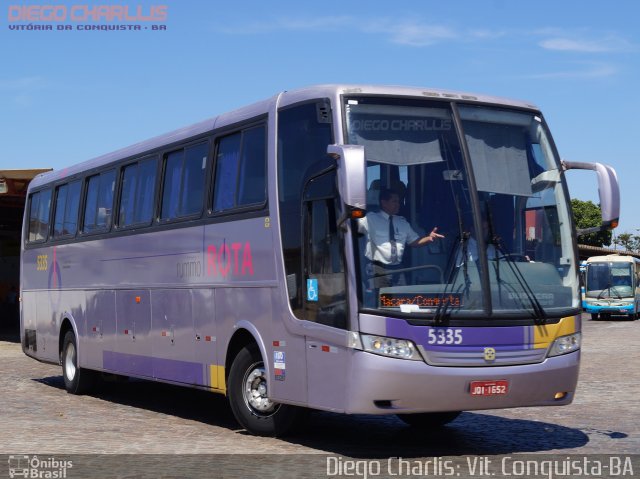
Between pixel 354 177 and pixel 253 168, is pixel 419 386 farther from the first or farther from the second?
pixel 253 168

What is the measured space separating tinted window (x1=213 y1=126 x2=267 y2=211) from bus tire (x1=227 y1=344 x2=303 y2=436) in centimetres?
159

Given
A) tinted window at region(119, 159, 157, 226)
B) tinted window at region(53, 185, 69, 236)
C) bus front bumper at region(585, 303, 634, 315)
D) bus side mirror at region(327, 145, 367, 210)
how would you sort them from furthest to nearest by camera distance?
bus front bumper at region(585, 303, 634, 315), tinted window at region(53, 185, 69, 236), tinted window at region(119, 159, 157, 226), bus side mirror at region(327, 145, 367, 210)

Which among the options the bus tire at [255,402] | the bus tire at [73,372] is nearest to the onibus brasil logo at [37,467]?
Answer: the bus tire at [255,402]

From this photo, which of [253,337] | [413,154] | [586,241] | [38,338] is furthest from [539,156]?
[586,241]

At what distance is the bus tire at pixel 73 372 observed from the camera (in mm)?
17328

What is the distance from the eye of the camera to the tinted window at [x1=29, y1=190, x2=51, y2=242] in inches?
758

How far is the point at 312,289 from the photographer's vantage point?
10.3 metres

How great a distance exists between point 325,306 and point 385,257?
79 centimetres

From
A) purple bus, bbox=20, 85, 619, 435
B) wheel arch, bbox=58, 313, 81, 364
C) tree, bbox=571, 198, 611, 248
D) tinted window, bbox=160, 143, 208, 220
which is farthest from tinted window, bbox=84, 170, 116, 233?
tree, bbox=571, 198, 611, 248

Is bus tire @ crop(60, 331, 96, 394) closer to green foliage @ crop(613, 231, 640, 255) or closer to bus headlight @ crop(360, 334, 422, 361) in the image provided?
bus headlight @ crop(360, 334, 422, 361)

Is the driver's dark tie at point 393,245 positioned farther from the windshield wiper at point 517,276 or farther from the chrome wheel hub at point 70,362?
the chrome wheel hub at point 70,362

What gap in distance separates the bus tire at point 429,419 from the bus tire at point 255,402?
159cm

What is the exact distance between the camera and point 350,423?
12891 mm

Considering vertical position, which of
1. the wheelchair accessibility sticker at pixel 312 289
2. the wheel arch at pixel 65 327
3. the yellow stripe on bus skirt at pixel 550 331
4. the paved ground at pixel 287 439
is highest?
the wheelchair accessibility sticker at pixel 312 289
